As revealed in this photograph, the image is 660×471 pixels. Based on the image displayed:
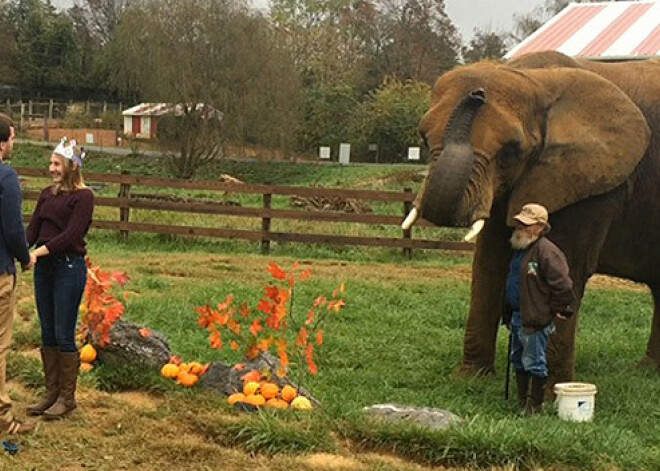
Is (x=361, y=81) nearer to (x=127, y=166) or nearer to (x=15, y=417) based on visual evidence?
(x=127, y=166)

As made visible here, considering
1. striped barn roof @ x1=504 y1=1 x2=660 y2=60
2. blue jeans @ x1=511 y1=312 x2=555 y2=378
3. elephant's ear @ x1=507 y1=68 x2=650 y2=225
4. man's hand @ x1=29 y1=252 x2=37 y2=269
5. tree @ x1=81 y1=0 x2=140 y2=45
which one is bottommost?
blue jeans @ x1=511 y1=312 x2=555 y2=378

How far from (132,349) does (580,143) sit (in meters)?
3.65

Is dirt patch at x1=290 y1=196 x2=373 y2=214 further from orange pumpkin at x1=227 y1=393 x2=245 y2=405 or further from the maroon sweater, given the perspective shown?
the maroon sweater

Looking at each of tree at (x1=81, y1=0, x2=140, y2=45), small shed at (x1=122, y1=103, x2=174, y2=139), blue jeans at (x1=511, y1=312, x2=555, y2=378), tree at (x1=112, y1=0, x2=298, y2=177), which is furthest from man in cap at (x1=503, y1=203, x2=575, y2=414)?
tree at (x1=81, y1=0, x2=140, y2=45)

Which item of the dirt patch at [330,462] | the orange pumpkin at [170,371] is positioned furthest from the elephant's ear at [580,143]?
the orange pumpkin at [170,371]

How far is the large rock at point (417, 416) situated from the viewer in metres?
5.16

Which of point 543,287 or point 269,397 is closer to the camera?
point 269,397

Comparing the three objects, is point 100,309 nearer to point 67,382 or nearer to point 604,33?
point 67,382

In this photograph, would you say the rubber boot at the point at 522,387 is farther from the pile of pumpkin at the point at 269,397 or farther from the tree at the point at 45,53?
the tree at the point at 45,53

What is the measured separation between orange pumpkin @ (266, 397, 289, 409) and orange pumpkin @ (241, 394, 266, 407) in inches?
1.4

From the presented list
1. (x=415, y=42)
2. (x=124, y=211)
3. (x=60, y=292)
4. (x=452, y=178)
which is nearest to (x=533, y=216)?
(x=452, y=178)

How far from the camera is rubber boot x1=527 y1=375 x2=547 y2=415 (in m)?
6.04

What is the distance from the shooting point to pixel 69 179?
5426 mm

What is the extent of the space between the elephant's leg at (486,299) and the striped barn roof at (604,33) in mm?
9090
